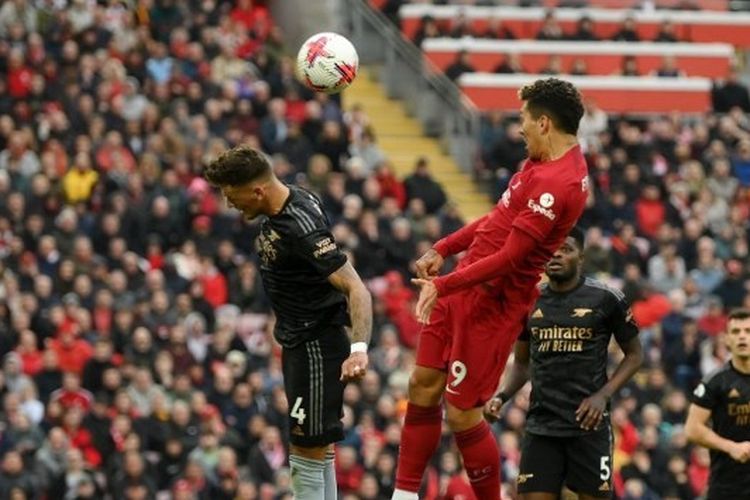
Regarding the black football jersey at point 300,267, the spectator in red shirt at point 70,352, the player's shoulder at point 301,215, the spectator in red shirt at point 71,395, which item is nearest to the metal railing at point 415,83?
the spectator in red shirt at point 70,352

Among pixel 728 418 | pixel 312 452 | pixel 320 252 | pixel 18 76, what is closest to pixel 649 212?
pixel 18 76

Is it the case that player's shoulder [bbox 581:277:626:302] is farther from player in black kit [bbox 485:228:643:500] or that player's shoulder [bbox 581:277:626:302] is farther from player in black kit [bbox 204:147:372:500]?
player in black kit [bbox 204:147:372:500]

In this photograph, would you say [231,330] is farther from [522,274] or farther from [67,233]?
[522,274]

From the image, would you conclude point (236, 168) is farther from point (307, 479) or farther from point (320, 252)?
point (307, 479)

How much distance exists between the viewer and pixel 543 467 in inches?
465

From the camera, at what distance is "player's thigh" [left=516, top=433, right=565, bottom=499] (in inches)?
464

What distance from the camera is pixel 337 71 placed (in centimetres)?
1121

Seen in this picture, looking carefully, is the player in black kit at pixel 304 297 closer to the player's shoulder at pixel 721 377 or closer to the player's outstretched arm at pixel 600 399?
the player's outstretched arm at pixel 600 399

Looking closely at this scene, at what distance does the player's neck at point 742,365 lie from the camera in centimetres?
1256

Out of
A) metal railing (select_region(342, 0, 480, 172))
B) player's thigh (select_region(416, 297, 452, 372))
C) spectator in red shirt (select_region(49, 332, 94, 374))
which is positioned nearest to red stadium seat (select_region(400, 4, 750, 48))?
metal railing (select_region(342, 0, 480, 172))

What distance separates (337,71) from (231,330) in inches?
361

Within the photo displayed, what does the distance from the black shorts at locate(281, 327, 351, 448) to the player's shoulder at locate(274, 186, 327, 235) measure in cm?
64

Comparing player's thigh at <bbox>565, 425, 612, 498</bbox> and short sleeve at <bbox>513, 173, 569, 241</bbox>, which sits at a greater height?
short sleeve at <bbox>513, 173, 569, 241</bbox>

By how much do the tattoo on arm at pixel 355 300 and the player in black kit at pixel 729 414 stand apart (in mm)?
2966
